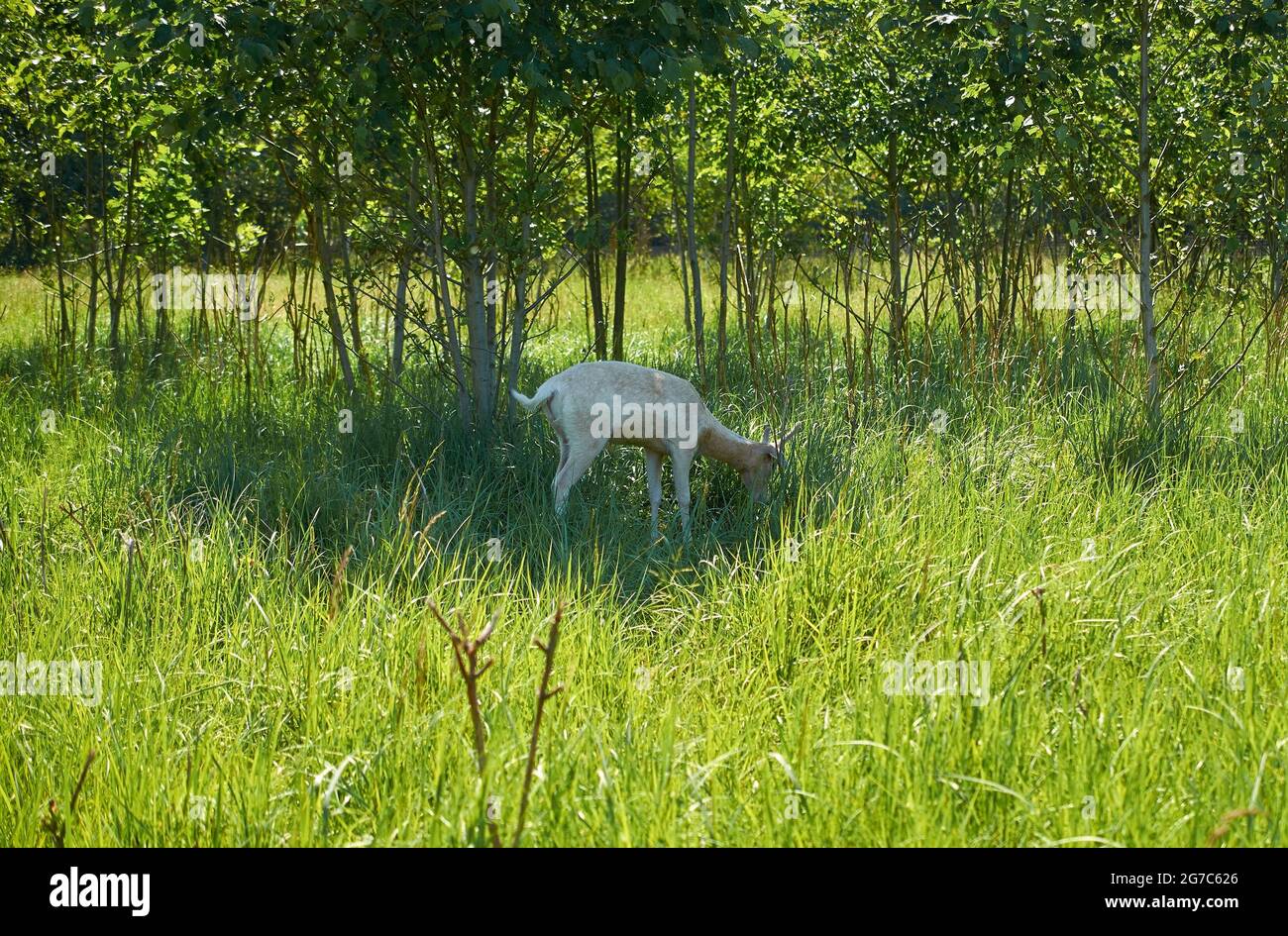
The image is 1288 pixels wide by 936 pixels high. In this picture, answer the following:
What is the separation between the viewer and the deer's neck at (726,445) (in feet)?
18.8

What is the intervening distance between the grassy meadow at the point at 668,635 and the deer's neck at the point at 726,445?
0.73 ft

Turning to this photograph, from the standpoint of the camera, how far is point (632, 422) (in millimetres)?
5602

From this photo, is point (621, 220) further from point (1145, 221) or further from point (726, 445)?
point (1145, 221)

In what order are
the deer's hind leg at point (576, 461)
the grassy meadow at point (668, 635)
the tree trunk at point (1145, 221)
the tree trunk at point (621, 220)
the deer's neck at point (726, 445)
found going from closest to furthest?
the grassy meadow at point (668, 635) < the deer's hind leg at point (576, 461) < the deer's neck at point (726, 445) < the tree trunk at point (1145, 221) < the tree trunk at point (621, 220)

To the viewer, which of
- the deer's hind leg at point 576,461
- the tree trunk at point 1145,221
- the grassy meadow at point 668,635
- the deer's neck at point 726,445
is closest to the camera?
the grassy meadow at point 668,635

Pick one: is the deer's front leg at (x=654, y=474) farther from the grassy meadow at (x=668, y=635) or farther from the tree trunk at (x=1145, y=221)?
the tree trunk at (x=1145, y=221)

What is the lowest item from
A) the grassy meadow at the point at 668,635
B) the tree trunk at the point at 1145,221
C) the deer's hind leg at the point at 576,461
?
the grassy meadow at the point at 668,635

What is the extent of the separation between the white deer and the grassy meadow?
181 millimetres

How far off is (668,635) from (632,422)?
180cm

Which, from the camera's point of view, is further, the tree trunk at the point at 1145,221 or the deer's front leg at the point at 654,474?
the tree trunk at the point at 1145,221

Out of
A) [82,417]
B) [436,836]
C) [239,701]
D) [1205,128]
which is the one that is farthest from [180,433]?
[1205,128]

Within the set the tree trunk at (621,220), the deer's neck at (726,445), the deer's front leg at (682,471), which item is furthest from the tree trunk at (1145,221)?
the tree trunk at (621,220)

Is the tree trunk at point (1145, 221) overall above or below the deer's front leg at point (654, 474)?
above

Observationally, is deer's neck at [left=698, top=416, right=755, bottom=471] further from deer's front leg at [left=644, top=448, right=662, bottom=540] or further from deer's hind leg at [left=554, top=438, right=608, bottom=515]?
deer's hind leg at [left=554, top=438, right=608, bottom=515]
